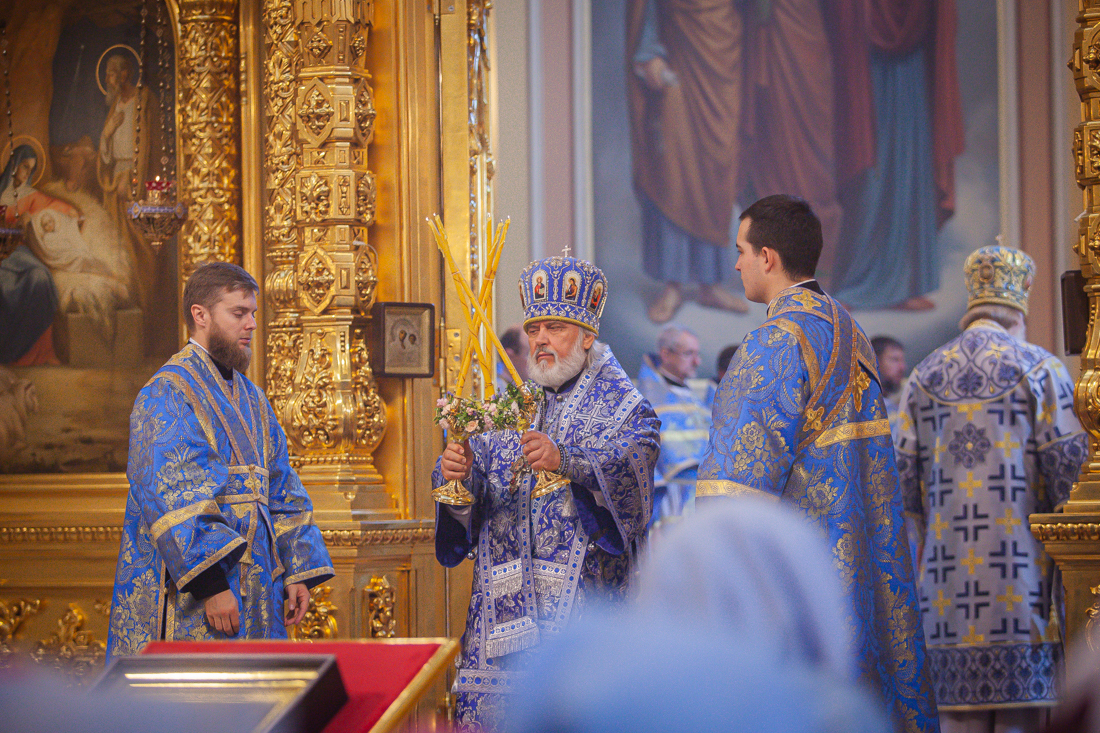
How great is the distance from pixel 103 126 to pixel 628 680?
5566 mm

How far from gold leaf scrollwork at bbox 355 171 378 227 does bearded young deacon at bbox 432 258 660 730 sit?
49.5 inches

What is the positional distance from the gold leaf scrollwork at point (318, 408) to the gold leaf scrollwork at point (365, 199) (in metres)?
0.56

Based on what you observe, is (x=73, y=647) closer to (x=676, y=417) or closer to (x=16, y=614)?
(x=16, y=614)

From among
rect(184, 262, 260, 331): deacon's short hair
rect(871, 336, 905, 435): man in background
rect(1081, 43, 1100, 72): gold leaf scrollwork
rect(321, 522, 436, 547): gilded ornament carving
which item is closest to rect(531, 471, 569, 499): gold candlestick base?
rect(184, 262, 260, 331): deacon's short hair

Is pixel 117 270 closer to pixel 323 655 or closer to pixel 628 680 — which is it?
pixel 323 655

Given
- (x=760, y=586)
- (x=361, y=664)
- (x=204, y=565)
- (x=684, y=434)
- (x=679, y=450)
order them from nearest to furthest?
1. (x=760, y=586)
2. (x=361, y=664)
3. (x=204, y=565)
4. (x=679, y=450)
5. (x=684, y=434)

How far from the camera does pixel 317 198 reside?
5.38 m

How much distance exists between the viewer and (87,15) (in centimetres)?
601

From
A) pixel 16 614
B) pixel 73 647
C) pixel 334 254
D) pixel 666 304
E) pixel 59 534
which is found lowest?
pixel 73 647

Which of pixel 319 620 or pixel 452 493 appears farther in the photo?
pixel 319 620

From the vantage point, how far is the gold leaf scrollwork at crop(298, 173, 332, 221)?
211 inches

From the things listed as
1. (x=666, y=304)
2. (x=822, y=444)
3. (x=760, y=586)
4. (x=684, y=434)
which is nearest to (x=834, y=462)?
(x=822, y=444)

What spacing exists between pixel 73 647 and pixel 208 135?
2.33 meters

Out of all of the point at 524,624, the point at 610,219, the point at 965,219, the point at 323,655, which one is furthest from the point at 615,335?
the point at 323,655
